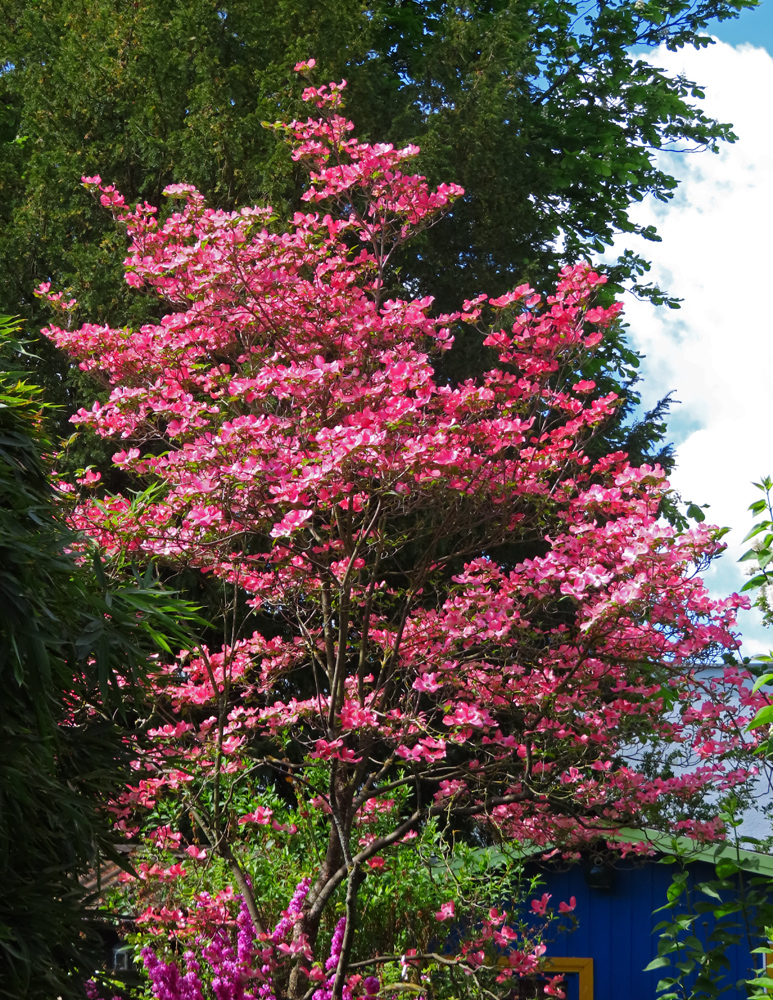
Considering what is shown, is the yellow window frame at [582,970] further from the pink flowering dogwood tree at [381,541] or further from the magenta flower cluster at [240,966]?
the magenta flower cluster at [240,966]

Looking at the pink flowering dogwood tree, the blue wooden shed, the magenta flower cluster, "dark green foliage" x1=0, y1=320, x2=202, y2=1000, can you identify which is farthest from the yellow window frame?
"dark green foliage" x1=0, y1=320, x2=202, y2=1000

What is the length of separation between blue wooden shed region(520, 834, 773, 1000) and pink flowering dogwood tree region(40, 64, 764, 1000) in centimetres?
154

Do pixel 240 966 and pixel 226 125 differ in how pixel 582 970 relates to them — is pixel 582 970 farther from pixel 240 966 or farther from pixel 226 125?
pixel 226 125

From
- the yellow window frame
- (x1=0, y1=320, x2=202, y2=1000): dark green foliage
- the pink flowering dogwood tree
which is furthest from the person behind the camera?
the yellow window frame

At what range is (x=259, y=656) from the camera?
20.3 feet

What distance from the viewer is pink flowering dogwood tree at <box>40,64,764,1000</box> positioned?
174 inches

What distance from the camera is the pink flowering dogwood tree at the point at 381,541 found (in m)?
4.41

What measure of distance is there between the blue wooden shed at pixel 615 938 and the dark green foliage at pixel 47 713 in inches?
159

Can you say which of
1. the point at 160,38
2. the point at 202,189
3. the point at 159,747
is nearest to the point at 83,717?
the point at 159,747

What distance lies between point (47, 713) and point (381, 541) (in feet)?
5.50

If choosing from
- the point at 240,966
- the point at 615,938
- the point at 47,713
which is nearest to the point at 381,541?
the point at 47,713

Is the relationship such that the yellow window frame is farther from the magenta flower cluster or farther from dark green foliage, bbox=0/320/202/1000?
dark green foliage, bbox=0/320/202/1000

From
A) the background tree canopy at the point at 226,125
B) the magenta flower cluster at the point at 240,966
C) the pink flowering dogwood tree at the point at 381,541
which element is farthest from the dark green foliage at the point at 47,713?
the background tree canopy at the point at 226,125

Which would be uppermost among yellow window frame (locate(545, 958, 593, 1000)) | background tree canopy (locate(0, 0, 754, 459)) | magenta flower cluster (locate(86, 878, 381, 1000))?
background tree canopy (locate(0, 0, 754, 459))
